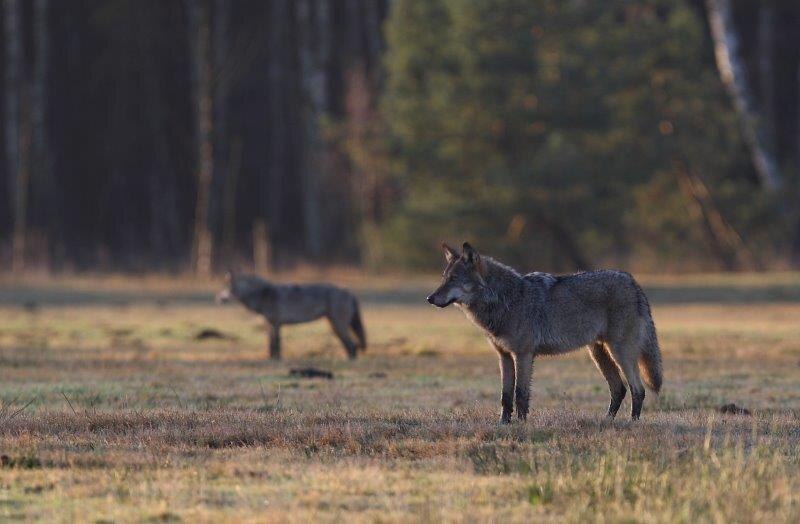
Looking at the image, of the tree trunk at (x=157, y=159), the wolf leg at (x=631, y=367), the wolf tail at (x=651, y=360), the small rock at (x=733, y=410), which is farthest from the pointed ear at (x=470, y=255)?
the tree trunk at (x=157, y=159)

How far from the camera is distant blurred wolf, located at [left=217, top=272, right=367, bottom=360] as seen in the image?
70.8 ft

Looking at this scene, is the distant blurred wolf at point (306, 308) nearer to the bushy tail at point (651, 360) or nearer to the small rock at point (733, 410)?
the bushy tail at point (651, 360)

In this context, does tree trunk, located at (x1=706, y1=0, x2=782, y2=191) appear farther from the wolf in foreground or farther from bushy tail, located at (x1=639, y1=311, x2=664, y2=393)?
the wolf in foreground

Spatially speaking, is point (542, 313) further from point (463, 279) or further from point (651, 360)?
point (651, 360)

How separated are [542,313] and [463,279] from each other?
84 cm

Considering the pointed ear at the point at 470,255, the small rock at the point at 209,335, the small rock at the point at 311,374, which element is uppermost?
the pointed ear at the point at 470,255

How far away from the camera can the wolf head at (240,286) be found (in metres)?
22.8

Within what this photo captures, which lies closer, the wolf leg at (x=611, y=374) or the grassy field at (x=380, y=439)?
the grassy field at (x=380, y=439)

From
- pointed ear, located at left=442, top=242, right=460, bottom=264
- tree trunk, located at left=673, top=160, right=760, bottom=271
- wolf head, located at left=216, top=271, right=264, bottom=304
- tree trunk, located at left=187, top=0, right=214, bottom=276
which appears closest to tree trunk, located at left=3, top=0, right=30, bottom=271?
tree trunk, located at left=187, top=0, right=214, bottom=276

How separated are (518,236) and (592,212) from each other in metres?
2.46

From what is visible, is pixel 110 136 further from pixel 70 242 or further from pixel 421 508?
pixel 421 508

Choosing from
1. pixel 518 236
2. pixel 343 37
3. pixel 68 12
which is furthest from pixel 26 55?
pixel 518 236

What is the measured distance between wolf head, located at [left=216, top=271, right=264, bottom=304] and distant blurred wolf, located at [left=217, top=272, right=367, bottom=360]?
2cm

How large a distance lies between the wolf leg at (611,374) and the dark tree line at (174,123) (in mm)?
38039
